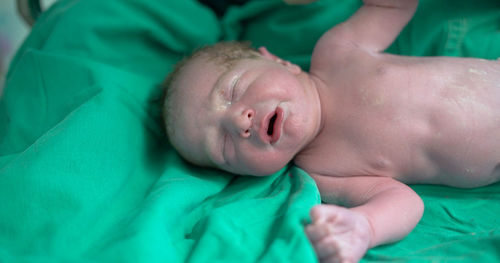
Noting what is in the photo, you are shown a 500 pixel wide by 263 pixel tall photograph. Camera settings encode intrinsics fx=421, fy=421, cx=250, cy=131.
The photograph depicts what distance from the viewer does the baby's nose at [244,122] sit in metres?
0.99

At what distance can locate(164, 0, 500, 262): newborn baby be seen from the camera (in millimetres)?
1025

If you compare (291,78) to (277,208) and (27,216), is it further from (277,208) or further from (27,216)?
(27,216)

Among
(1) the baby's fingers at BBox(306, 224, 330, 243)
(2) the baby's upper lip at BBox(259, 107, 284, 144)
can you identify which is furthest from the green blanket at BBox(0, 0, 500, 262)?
(2) the baby's upper lip at BBox(259, 107, 284, 144)

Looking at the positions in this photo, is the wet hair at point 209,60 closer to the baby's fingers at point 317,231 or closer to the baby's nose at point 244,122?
the baby's nose at point 244,122

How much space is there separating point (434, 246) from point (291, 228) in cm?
35

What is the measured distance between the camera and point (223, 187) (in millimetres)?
1193

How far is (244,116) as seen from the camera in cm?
99

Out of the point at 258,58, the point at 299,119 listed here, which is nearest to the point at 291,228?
the point at 299,119

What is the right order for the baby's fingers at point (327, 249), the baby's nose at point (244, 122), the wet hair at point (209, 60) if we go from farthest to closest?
the wet hair at point (209, 60), the baby's nose at point (244, 122), the baby's fingers at point (327, 249)

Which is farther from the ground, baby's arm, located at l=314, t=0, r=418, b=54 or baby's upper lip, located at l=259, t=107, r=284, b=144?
baby's arm, located at l=314, t=0, r=418, b=54

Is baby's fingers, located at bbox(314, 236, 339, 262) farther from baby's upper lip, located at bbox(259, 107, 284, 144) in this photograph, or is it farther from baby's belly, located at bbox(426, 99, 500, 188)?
baby's belly, located at bbox(426, 99, 500, 188)

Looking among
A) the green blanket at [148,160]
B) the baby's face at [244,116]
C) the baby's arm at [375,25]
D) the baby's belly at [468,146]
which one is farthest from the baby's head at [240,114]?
the baby's belly at [468,146]

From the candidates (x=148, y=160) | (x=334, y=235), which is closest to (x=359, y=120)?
(x=334, y=235)

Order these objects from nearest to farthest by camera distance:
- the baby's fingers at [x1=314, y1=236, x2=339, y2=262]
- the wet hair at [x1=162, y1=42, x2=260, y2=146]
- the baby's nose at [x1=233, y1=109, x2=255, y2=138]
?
the baby's fingers at [x1=314, y1=236, x2=339, y2=262] < the baby's nose at [x1=233, y1=109, x2=255, y2=138] < the wet hair at [x1=162, y1=42, x2=260, y2=146]
